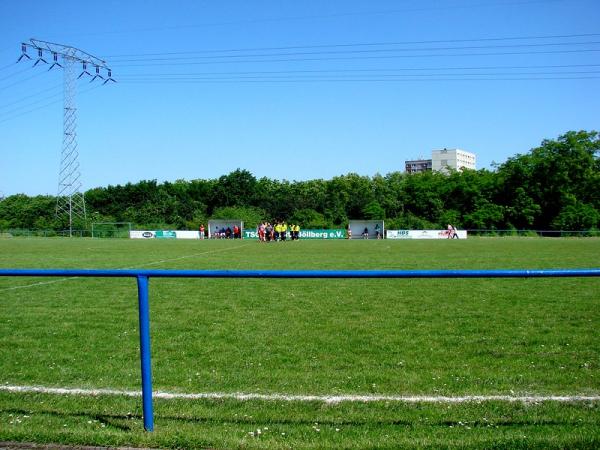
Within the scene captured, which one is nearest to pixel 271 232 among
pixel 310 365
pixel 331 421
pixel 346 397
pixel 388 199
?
pixel 388 199

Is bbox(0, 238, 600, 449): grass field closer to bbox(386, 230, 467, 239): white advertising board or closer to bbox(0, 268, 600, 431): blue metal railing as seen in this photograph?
bbox(0, 268, 600, 431): blue metal railing

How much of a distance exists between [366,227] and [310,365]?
188 ft

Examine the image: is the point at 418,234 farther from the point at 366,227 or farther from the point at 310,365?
the point at 310,365

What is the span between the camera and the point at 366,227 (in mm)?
A: 63312

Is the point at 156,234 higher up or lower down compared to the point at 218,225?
lower down

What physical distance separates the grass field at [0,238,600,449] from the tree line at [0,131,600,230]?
211ft

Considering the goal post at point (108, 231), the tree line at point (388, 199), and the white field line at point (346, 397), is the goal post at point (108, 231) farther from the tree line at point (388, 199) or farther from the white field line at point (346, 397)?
the white field line at point (346, 397)

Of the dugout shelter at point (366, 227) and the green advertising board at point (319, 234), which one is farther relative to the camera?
the green advertising board at point (319, 234)

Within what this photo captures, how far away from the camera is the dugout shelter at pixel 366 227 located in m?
62.5

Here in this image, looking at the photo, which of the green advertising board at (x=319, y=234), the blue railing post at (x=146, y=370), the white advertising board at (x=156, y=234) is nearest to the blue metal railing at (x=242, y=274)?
the blue railing post at (x=146, y=370)

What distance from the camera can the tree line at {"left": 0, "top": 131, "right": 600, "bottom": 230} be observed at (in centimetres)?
7944

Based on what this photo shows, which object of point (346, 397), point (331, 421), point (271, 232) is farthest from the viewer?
point (271, 232)

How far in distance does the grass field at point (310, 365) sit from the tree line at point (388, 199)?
64.3 metres

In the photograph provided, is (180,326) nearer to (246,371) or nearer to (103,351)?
(103,351)
